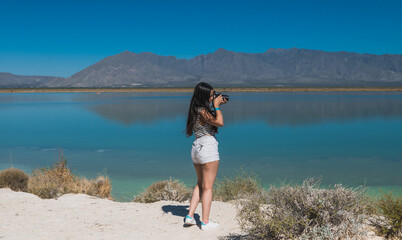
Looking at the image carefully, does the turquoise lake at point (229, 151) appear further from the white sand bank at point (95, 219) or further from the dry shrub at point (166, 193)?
the white sand bank at point (95, 219)

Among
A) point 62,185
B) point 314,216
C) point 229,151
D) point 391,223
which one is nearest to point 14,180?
point 62,185

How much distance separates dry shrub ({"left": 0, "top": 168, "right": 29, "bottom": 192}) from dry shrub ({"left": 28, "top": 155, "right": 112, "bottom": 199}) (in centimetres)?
11

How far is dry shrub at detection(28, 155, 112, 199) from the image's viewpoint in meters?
6.47

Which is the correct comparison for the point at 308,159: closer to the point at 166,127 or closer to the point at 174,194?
the point at 174,194

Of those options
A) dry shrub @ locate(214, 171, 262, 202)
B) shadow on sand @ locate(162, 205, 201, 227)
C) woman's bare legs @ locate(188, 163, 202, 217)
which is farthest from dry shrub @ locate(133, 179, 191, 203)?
woman's bare legs @ locate(188, 163, 202, 217)

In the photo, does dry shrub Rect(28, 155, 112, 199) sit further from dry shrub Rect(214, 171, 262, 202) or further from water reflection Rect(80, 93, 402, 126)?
water reflection Rect(80, 93, 402, 126)

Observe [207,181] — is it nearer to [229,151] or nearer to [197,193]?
[197,193]

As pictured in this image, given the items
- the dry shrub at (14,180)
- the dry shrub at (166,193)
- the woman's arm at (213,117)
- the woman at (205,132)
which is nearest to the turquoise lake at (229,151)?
the dry shrub at (166,193)

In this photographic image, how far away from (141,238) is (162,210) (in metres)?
1.22

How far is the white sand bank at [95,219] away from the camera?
430cm

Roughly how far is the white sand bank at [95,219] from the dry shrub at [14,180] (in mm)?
673

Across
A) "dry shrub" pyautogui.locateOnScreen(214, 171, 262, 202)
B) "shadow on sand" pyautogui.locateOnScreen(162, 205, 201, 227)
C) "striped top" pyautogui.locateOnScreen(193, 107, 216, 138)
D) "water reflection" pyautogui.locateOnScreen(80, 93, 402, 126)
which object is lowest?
"water reflection" pyautogui.locateOnScreen(80, 93, 402, 126)

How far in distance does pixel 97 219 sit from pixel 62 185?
2.20 meters

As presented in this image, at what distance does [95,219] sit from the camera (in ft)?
16.2
